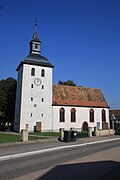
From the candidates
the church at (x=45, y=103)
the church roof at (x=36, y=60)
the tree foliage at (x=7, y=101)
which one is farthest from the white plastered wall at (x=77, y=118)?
the tree foliage at (x=7, y=101)

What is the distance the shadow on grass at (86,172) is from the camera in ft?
27.7

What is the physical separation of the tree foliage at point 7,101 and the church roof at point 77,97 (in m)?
10.3

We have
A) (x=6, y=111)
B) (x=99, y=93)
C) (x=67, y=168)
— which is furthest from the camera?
(x=99, y=93)

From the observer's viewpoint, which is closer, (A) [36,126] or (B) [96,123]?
(A) [36,126]

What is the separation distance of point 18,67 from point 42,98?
921cm

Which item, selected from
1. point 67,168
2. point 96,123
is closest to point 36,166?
point 67,168

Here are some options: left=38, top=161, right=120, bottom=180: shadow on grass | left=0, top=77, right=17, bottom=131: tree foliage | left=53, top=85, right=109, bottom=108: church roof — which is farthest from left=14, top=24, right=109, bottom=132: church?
left=38, top=161, right=120, bottom=180: shadow on grass

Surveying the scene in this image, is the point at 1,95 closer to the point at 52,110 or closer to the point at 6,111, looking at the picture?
the point at 6,111

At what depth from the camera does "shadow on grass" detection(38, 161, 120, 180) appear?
8.45 metres

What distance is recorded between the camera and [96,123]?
165ft

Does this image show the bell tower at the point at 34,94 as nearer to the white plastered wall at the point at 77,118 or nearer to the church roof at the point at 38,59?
the church roof at the point at 38,59

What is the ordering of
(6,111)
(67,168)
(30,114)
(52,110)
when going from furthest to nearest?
(6,111) → (52,110) → (30,114) → (67,168)

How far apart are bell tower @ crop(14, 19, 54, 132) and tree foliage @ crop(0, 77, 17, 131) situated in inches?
210

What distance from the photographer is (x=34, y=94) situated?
43219mm
